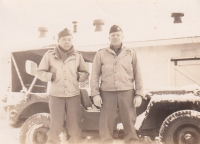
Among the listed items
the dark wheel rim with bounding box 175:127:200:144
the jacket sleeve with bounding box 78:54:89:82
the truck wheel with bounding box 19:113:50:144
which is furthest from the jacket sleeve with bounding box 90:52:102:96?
the dark wheel rim with bounding box 175:127:200:144

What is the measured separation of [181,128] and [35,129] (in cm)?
143

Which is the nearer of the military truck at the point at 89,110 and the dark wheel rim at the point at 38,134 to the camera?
the military truck at the point at 89,110

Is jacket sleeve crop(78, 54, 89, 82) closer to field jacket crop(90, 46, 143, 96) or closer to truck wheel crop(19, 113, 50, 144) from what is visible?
field jacket crop(90, 46, 143, 96)

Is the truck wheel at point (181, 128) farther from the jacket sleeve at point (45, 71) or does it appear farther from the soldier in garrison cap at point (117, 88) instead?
the jacket sleeve at point (45, 71)

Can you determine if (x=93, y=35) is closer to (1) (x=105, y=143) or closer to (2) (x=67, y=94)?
(2) (x=67, y=94)

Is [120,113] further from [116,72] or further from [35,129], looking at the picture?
[35,129]

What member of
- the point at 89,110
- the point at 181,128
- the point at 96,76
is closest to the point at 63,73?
the point at 96,76

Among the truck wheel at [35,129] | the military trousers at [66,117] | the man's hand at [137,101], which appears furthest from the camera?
the truck wheel at [35,129]

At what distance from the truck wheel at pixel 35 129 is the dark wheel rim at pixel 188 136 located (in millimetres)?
1253

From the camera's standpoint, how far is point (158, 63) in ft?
8.04

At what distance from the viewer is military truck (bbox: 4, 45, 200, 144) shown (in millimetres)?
1919

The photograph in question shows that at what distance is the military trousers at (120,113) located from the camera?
1851 mm

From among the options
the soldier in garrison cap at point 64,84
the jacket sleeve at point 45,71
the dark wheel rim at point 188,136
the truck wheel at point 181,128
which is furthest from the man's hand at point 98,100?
the dark wheel rim at point 188,136

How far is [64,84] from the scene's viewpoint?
6.54ft
